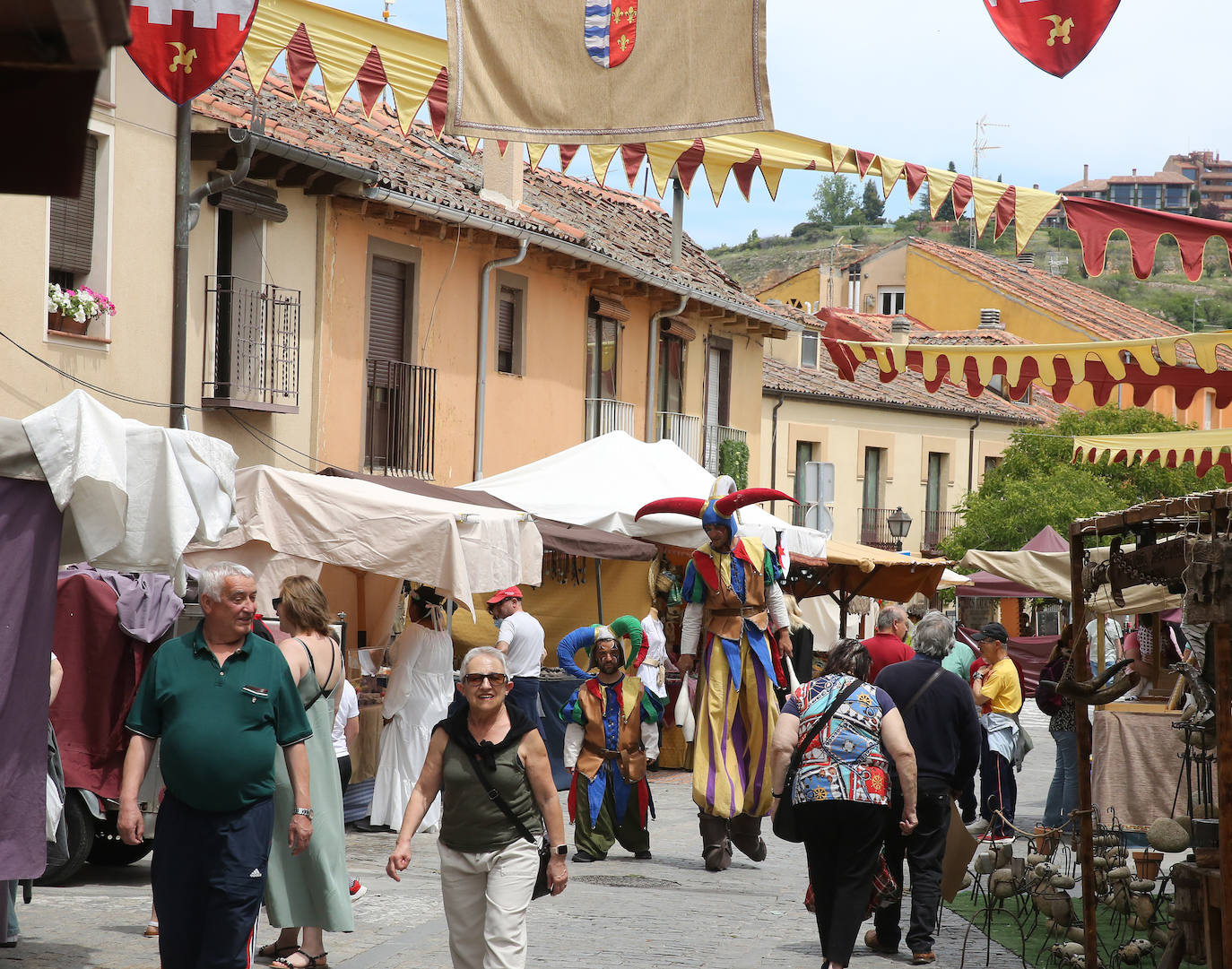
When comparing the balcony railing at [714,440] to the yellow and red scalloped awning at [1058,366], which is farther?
the balcony railing at [714,440]

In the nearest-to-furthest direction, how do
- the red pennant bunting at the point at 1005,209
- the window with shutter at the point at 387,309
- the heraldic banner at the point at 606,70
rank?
1. the heraldic banner at the point at 606,70
2. the red pennant bunting at the point at 1005,209
3. the window with shutter at the point at 387,309

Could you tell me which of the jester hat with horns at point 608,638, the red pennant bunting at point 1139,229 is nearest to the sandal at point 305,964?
the jester hat with horns at point 608,638

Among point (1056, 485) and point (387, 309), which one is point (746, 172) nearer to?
point (387, 309)

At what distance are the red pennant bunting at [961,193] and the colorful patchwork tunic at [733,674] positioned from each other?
3.23 metres

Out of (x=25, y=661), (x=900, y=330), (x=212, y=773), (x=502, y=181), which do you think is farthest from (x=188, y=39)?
(x=900, y=330)

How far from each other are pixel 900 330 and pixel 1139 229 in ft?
129

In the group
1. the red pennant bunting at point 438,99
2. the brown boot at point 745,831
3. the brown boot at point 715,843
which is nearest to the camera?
the red pennant bunting at point 438,99

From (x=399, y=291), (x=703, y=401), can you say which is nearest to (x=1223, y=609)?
(x=399, y=291)

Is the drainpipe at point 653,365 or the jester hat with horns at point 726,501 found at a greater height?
the drainpipe at point 653,365

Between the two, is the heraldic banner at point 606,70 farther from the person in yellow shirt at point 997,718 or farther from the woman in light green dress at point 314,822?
the person in yellow shirt at point 997,718

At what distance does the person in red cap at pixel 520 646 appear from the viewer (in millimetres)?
13969

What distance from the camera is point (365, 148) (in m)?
20.7

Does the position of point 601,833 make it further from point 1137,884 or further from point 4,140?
point 4,140

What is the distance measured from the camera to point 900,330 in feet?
158
